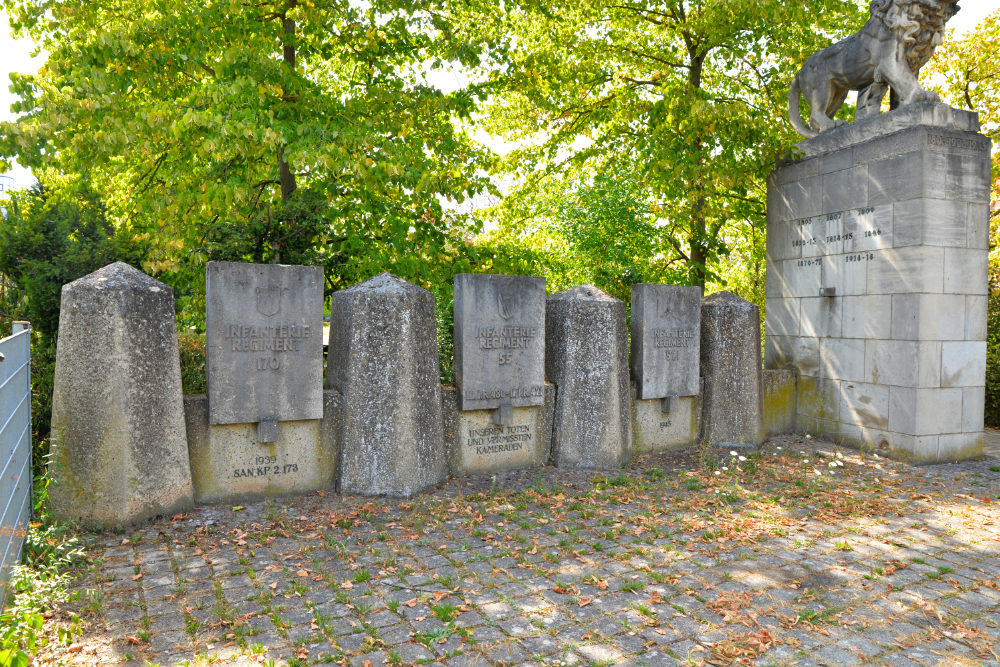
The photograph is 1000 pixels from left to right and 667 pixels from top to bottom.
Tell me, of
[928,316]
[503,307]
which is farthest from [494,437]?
[928,316]

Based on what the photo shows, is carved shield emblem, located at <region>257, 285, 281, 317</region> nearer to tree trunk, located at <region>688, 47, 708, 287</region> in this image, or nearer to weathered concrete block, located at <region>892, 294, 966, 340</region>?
weathered concrete block, located at <region>892, 294, 966, 340</region>

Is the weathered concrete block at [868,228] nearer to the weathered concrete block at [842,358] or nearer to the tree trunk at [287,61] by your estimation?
the weathered concrete block at [842,358]

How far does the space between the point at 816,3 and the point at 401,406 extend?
9646 mm

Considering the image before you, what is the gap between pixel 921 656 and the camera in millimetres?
3479

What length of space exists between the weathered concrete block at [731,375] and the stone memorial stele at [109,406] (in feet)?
20.3

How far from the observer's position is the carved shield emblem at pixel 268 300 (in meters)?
5.82

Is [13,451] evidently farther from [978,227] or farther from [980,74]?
[980,74]

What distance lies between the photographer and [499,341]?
22.7 feet

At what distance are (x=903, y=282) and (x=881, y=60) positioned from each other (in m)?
2.77

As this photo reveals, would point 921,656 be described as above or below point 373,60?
below

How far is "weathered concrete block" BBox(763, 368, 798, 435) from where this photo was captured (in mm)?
9008

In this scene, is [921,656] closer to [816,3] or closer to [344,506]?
[344,506]

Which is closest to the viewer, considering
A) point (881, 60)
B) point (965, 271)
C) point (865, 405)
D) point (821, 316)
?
point (965, 271)

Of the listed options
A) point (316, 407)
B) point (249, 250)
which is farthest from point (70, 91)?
point (316, 407)
